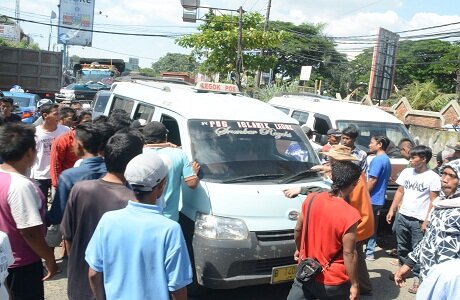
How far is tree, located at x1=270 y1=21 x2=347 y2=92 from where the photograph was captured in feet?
181

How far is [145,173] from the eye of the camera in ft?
7.35

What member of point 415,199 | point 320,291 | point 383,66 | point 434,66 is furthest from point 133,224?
point 434,66

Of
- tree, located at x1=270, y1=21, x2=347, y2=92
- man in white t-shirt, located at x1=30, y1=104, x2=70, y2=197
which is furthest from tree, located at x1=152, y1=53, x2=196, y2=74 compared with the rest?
man in white t-shirt, located at x1=30, y1=104, x2=70, y2=197

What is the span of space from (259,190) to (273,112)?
4.71 ft

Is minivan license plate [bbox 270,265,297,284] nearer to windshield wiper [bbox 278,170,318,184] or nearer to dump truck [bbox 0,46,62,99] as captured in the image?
windshield wiper [bbox 278,170,318,184]

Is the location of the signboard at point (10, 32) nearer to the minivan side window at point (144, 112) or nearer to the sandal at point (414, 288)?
the minivan side window at point (144, 112)

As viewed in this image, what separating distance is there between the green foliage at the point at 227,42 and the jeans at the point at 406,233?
1419 cm

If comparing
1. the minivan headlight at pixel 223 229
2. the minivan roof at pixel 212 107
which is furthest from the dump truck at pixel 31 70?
the minivan headlight at pixel 223 229

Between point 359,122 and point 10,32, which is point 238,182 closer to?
point 359,122

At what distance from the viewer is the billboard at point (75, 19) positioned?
132 feet

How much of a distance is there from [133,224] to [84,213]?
76cm

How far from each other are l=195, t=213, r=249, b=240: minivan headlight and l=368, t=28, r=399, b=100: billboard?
30483 mm

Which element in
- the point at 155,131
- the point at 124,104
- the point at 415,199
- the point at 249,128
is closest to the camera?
the point at 155,131

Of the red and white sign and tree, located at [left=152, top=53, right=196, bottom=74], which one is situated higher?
tree, located at [left=152, top=53, right=196, bottom=74]
